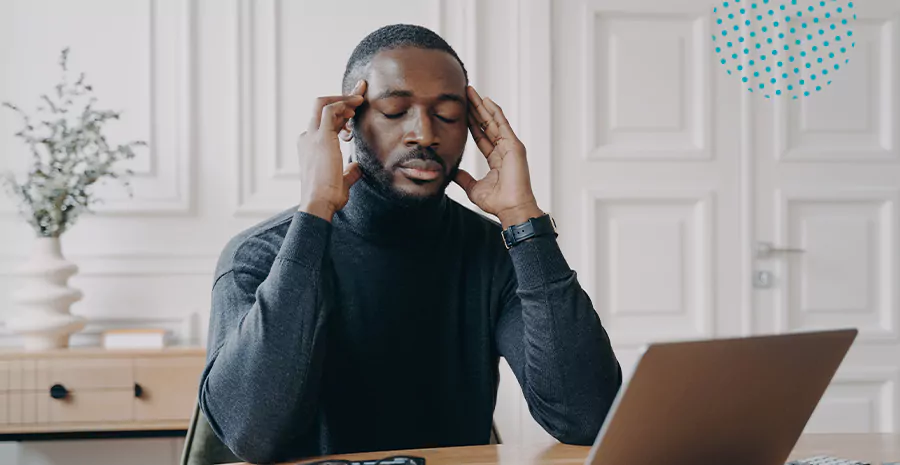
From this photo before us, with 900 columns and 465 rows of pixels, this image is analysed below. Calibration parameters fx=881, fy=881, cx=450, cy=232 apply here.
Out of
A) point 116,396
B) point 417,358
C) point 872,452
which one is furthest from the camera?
point 116,396

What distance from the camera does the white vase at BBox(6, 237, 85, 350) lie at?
2418 millimetres

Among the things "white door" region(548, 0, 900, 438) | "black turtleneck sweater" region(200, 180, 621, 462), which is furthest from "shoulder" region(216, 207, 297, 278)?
"white door" region(548, 0, 900, 438)

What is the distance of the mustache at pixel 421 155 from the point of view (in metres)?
1.35

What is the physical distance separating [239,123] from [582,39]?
1.15 m

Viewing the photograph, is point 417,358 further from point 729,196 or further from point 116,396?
point 729,196

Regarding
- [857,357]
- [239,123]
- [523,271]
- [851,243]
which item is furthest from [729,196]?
[523,271]

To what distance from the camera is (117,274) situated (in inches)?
106

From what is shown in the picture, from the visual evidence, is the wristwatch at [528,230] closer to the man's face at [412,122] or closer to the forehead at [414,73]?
the man's face at [412,122]

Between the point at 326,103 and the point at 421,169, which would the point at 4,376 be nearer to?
the point at 326,103

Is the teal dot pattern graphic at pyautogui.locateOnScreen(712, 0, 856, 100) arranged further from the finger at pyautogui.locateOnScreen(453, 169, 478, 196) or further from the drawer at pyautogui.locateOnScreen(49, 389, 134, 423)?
the drawer at pyautogui.locateOnScreen(49, 389, 134, 423)

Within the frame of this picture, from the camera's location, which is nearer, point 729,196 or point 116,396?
point 116,396

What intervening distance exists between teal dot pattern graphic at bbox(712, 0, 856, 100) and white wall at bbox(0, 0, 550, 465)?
2.93 ft

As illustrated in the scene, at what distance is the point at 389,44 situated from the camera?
4.66 feet

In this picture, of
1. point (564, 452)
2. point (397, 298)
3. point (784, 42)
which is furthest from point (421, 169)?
point (784, 42)
